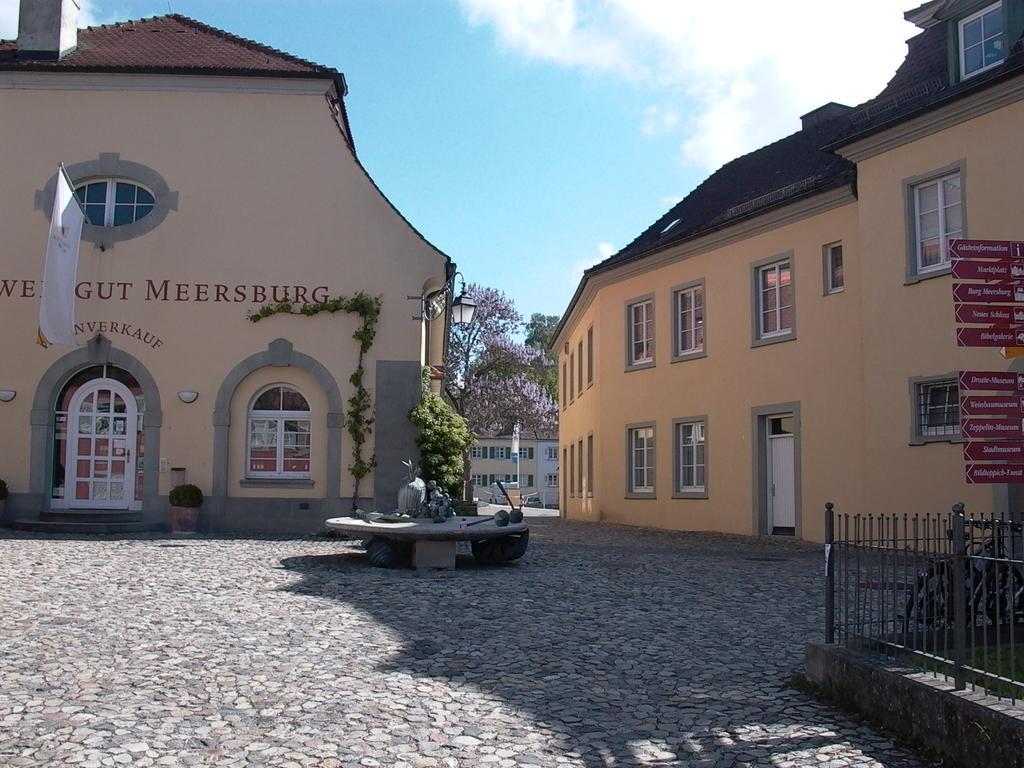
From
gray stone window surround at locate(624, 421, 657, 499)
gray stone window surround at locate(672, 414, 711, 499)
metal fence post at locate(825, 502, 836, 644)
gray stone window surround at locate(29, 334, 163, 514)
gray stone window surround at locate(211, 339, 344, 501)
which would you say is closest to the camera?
metal fence post at locate(825, 502, 836, 644)

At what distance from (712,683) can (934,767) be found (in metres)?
1.85

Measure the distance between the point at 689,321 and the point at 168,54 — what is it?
1146cm

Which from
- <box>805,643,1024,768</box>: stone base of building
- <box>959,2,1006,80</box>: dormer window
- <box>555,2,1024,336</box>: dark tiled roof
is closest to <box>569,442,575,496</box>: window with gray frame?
<box>555,2,1024,336</box>: dark tiled roof

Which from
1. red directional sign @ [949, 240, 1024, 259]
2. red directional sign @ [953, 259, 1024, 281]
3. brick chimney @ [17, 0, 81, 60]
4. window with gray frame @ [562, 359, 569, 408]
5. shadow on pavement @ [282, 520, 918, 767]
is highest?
brick chimney @ [17, 0, 81, 60]

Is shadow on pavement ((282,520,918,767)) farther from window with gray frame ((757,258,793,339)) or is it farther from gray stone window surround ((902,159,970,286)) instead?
window with gray frame ((757,258,793,339))

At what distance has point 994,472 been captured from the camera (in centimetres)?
718

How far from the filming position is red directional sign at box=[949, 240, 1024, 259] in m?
7.08

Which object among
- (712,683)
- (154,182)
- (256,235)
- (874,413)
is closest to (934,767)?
(712,683)

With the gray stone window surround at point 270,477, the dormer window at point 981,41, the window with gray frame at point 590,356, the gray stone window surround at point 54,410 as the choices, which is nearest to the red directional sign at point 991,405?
the dormer window at point 981,41

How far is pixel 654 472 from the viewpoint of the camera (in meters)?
23.3

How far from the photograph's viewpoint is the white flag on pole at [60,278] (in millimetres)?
15695

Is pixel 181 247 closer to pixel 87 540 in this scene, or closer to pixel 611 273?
pixel 87 540

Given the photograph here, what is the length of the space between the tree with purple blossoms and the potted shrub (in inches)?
1080

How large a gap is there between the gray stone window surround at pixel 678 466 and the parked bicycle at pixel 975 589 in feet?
49.8
